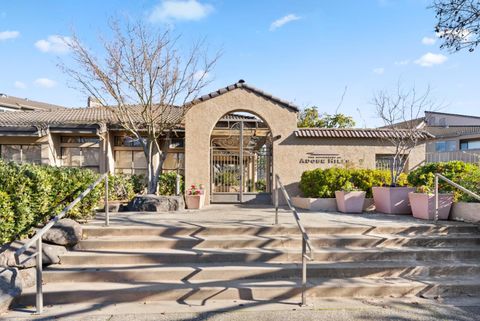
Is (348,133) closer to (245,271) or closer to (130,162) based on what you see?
(245,271)

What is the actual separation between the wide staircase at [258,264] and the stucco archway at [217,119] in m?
4.10

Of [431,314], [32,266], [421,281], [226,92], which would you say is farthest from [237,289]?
[226,92]

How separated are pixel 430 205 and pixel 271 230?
374 centimetres

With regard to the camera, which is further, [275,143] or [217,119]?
[275,143]

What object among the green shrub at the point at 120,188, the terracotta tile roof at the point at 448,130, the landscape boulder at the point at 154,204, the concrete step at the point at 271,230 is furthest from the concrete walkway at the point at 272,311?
A: the terracotta tile roof at the point at 448,130

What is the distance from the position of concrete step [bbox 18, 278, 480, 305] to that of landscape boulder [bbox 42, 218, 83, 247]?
87cm

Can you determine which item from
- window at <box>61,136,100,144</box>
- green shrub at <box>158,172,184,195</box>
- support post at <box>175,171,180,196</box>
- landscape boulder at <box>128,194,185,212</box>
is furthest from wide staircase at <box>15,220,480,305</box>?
Answer: window at <box>61,136,100,144</box>

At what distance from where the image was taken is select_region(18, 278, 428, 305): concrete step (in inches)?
153

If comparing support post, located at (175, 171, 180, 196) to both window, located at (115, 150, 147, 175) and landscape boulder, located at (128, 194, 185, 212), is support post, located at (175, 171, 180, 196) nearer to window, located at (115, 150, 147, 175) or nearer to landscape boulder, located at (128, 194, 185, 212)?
landscape boulder, located at (128, 194, 185, 212)

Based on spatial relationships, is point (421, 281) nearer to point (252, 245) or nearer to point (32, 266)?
point (252, 245)

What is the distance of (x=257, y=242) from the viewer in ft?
16.6

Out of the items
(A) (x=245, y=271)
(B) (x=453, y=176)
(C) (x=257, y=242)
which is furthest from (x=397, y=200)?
(A) (x=245, y=271)

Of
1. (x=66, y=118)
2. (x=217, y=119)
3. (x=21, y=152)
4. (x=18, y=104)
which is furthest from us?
(x=18, y=104)

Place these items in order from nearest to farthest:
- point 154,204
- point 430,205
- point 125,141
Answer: point 430,205
point 154,204
point 125,141
